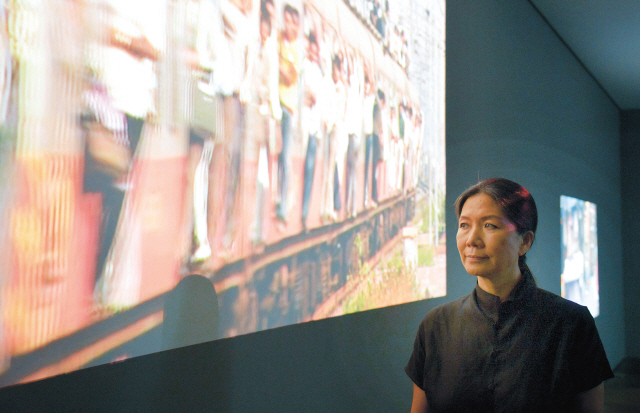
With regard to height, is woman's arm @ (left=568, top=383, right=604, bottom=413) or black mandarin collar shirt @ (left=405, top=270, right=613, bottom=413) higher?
black mandarin collar shirt @ (left=405, top=270, right=613, bottom=413)

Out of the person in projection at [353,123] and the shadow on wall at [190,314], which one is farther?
the person in projection at [353,123]

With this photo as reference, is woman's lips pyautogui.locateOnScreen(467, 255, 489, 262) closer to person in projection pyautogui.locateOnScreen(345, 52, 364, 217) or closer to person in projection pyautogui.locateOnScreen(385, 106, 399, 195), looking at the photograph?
person in projection pyautogui.locateOnScreen(345, 52, 364, 217)

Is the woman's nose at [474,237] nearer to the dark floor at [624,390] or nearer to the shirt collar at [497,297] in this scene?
the shirt collar at [497,297]

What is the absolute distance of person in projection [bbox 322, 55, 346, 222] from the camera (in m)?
1.66

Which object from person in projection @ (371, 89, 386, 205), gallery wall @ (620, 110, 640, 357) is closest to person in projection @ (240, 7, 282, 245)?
person in projection @ (371, 89, 386, 205)

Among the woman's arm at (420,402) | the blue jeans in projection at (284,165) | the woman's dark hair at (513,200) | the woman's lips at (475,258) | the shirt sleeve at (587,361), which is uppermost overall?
the blue jeans in projection at (284,165)

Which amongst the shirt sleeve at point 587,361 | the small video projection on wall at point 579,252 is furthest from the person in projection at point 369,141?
the small video projection on wall at point 579,252

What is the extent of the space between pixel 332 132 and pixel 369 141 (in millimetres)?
296

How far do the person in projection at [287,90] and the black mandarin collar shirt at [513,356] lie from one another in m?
0.56

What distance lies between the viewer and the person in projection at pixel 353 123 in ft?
5.92

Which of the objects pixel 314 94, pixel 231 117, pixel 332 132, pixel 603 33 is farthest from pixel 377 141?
pixel 603 33

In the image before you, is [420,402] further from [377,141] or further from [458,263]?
[458,263]

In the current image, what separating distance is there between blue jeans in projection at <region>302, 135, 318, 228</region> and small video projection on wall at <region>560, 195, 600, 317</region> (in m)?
3.86

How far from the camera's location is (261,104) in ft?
4.54
